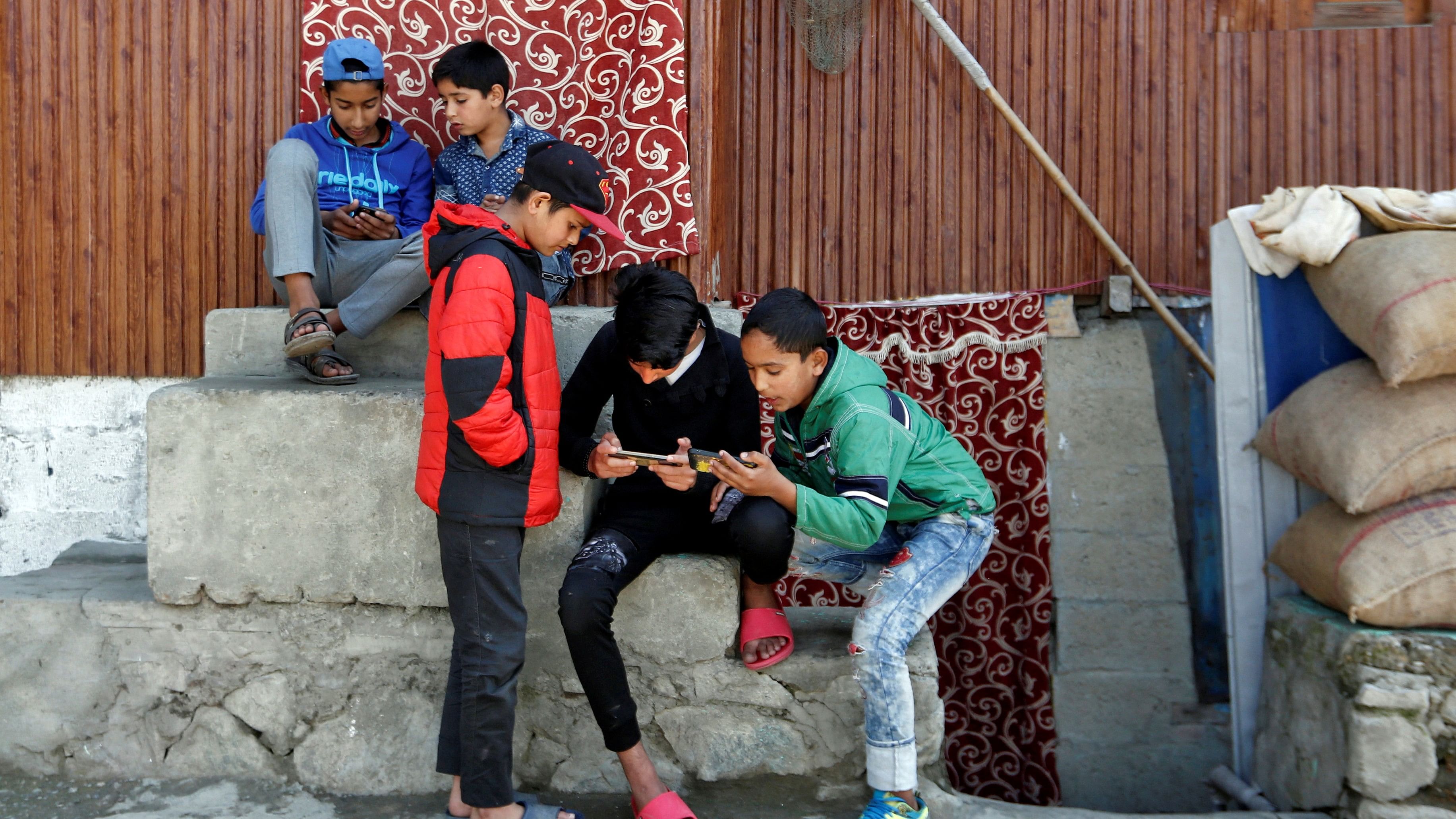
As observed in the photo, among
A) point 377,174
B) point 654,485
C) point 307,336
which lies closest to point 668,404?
point 654,485

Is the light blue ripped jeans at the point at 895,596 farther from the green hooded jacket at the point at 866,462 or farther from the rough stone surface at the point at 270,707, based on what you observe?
the rough stone surface at the point at 270,707

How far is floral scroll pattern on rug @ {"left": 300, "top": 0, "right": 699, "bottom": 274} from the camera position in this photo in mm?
3049

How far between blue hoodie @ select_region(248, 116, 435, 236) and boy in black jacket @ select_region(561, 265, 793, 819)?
940 millimetres

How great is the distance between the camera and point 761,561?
8.23 ft

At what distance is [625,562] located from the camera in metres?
2.50

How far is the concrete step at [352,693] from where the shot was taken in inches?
104

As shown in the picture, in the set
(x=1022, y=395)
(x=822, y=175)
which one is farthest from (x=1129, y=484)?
(x=822, y=175)

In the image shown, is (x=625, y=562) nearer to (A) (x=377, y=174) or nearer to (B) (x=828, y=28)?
(A) (x=377, y=174)

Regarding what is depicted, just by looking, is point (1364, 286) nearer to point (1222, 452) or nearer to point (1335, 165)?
point (1222, 452)

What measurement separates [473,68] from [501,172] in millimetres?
304

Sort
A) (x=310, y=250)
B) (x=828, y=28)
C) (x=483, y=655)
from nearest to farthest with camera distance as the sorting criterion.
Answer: (x=483, y=655) → (x=310, y=250) → (x=828, y=28)

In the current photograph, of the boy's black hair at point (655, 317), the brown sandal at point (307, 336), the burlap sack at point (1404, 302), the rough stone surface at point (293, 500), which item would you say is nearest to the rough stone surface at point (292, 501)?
the rough stone surface at point (293, 500)

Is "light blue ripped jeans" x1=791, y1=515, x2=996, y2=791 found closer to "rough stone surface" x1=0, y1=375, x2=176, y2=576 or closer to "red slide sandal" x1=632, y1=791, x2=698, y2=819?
"red slide sandal" x1=632, y1=791, x2=698, y2=819

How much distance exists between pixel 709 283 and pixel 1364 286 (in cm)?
185
